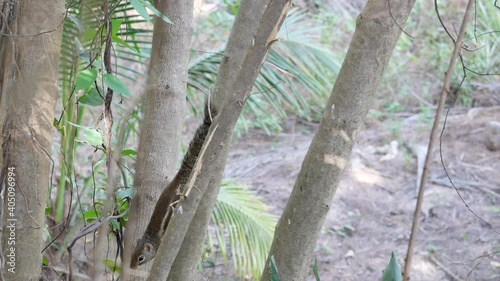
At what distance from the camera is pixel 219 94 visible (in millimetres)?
1202

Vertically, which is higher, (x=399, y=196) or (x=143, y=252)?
(x=143, y=252)

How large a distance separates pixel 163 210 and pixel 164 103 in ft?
0.89

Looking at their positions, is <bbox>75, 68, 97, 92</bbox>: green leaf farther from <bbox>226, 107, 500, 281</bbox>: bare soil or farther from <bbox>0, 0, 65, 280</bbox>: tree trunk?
<bbox>226, 107, 500, 281</bbox>: bare soil

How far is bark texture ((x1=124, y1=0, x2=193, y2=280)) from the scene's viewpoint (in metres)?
1.20

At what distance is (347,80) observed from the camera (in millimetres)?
1039

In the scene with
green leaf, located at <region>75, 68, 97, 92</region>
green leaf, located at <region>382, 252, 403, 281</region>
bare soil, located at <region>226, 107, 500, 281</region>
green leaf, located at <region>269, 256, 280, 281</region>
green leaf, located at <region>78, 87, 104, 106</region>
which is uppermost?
green leaf, located at <region>75, 68, 97, 92</region>

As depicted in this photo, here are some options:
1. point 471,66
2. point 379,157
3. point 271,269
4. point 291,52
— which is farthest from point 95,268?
point 471,66

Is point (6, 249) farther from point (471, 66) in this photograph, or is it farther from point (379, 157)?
point (471, 66)

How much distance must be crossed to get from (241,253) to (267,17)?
200 centimetres

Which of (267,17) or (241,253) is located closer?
(267,17)

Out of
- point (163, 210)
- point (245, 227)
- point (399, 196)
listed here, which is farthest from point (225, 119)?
point (399, 196)

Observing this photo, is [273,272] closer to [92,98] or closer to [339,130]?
[339,130]

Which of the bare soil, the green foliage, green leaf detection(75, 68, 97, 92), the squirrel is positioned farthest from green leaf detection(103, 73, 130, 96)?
the bare soil

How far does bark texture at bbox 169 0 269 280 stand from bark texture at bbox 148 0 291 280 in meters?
0.22
